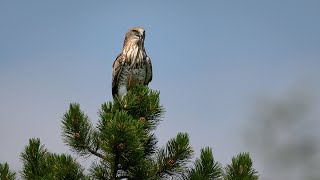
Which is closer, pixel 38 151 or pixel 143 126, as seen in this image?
pixel 143 126

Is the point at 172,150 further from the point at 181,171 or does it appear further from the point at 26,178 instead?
the point at 26,178

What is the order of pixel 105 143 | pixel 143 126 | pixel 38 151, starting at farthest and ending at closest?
pixel 38 151 → pixel 143 126 → pixel 105 143

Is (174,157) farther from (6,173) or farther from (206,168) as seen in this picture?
(6,173)

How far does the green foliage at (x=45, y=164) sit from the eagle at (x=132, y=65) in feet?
6.16

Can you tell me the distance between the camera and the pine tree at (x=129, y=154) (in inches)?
228

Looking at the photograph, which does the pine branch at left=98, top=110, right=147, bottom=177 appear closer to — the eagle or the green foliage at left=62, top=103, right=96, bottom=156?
the green foliage at left=62, top=103, right=96, bottom=156

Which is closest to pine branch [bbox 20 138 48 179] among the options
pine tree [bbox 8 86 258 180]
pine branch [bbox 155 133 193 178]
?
pine tree [bbox 8 86 258 180]

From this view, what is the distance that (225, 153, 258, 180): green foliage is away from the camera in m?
6.14

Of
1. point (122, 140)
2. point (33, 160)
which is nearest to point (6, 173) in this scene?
point (33, 160)

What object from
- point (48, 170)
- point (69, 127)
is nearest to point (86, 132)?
point (69, 127)

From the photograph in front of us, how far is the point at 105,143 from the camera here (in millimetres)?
5668

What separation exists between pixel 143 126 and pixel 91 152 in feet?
2.06

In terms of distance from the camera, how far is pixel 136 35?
330 inches

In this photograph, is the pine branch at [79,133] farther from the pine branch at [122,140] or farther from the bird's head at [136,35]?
the bird's head at [136,35]
